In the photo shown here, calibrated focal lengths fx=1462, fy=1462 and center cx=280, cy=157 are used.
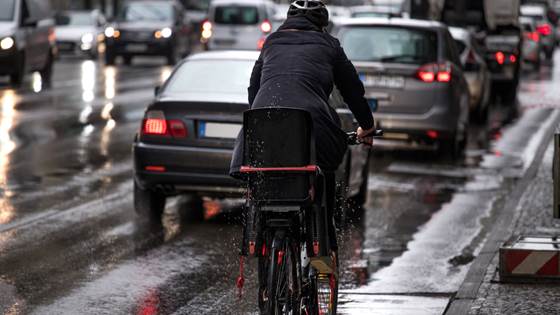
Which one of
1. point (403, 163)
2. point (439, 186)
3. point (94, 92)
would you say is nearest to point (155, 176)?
point (439, 186)

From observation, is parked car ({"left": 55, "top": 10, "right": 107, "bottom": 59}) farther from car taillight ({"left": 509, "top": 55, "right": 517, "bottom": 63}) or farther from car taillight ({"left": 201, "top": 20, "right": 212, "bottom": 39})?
car taillight ({"left": 509, "top": 55, "right": 517, "bottom": 63})

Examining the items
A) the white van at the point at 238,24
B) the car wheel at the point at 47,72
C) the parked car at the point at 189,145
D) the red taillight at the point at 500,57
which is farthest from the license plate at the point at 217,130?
the white van at the point at 238,24

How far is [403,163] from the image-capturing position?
17.0 m

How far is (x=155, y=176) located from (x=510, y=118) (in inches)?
577

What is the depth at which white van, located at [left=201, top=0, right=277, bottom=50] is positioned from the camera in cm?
3888

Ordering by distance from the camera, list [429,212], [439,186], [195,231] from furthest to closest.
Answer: [439,186]
[429,212]
[195,231]

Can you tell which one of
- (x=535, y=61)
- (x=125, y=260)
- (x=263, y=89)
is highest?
(x=263, y=89)

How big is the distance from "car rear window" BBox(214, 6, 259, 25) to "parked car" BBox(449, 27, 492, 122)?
15.7 meters

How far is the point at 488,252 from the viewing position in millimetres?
9914

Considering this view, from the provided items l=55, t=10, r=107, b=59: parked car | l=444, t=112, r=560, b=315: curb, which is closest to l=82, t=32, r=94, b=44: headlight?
l=55, t=10, r=107, b=59: parked car

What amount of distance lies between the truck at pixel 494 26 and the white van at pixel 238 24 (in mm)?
4055

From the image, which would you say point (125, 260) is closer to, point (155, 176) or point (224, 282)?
point (224, 282)

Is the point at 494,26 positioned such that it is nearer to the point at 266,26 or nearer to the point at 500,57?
the point at 500,57

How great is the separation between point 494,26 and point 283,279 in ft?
91.6
